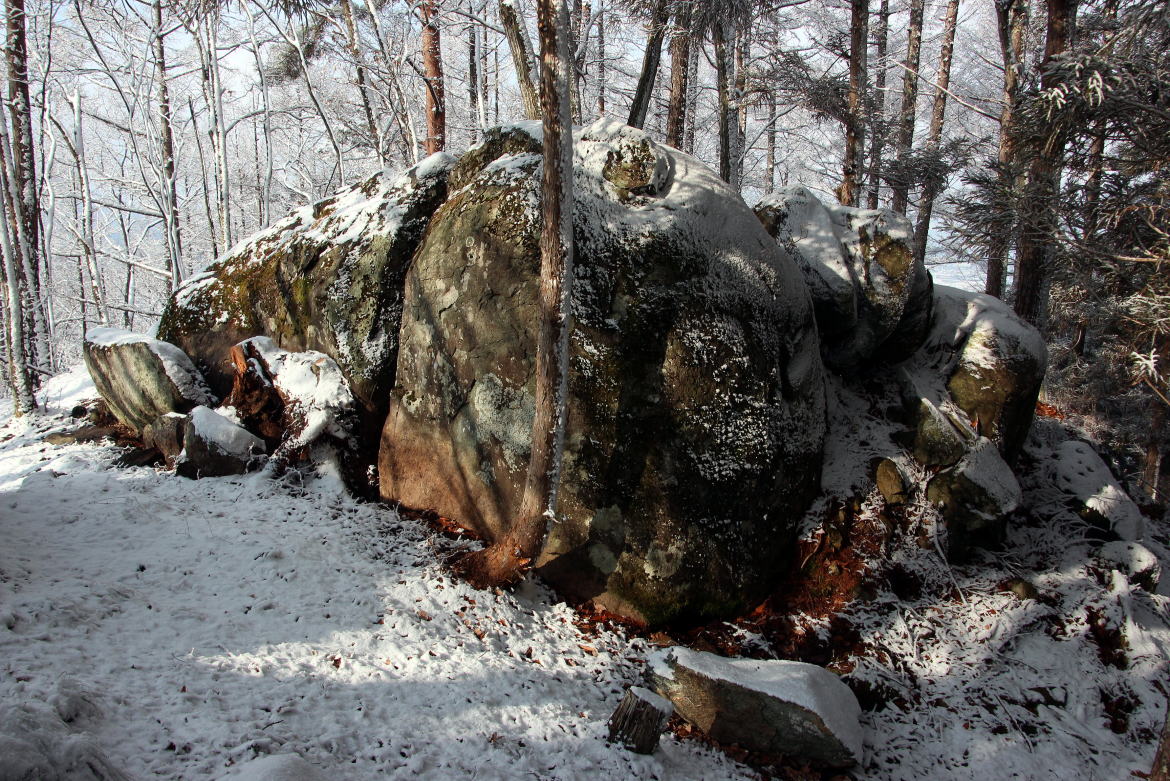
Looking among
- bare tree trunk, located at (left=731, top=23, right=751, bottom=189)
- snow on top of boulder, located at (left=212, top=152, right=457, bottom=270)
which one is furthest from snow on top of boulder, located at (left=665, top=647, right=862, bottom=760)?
bare tree trunk, located at (left=731, top=23, right=751, bottom=189)

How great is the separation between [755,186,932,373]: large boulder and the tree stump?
500 centimetres

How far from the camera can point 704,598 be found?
17.8 ft

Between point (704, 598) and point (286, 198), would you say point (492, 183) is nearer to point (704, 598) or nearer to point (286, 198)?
point (704, 598)

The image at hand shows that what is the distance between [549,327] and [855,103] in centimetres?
889

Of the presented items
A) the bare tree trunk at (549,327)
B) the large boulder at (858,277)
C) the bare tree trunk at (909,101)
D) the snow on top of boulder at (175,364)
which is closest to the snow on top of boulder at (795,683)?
the bare tree trunk at (549,327)

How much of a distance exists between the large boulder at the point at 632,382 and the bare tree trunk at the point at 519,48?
95 cm

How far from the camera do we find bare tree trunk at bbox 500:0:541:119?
14.6ft

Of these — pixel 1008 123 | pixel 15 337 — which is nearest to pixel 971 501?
pixel 1008 123

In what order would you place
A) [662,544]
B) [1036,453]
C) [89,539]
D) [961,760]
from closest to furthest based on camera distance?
1. [961,760]
2. [89,539]
3. [662,544]
4. [1036,453]

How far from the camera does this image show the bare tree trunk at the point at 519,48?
4457 millimetres

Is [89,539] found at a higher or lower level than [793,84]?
lower

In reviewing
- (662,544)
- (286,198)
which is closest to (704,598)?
(662,544)

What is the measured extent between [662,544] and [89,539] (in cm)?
521

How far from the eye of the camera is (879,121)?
41.5 ft
